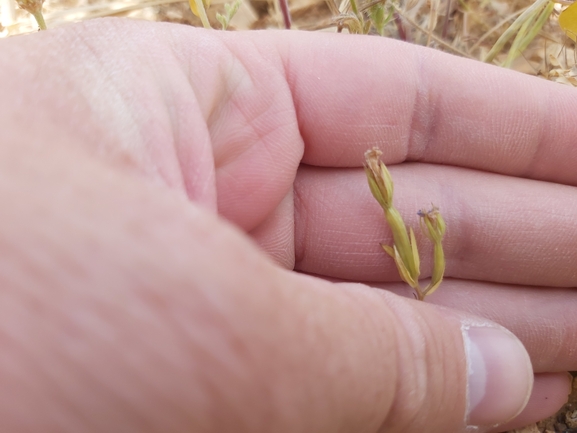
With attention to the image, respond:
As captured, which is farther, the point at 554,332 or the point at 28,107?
the point at 554,332

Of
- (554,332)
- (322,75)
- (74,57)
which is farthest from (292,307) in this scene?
(554,332)

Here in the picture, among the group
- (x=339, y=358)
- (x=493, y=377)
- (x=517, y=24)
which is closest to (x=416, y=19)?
(x=517, y=24)

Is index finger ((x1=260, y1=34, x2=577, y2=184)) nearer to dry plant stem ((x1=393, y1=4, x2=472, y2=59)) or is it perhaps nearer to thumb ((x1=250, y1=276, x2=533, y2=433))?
dry plant stem ((x1=393, y1=4, x2=472, y2=59))

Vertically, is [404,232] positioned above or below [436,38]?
below

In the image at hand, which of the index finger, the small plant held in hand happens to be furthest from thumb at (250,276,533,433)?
the index finger

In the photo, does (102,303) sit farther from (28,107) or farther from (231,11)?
(231,11)

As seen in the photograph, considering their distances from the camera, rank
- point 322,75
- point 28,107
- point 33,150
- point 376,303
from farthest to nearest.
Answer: point 322,75 → point 376,303 → point 28,107 → point 33,150

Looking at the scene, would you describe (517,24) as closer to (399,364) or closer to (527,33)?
(527,33)

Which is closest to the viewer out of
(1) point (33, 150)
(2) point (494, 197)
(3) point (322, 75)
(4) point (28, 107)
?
(1) point (33, 150)
